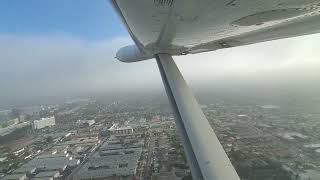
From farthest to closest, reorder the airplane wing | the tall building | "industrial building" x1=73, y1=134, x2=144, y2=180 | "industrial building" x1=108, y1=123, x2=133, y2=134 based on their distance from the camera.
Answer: the tall building < "industrial building" x1=108, y1=123, x2=133, y2=134 < "industrial building" x1=73, y1=134, x2=144, y2=180 < the airplane wing

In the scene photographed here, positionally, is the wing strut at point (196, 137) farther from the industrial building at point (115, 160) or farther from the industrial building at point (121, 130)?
the industrial building at point (121, 130)

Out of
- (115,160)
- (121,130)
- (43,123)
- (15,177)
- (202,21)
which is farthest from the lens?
(43,123)

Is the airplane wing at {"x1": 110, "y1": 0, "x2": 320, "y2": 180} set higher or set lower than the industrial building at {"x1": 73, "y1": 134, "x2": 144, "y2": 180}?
higher

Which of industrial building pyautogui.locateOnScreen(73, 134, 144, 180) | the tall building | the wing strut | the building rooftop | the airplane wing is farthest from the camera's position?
the tall building

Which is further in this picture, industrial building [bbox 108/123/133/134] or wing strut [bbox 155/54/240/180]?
industrial building [bbox 108/123/133/134]

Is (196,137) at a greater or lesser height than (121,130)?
greater

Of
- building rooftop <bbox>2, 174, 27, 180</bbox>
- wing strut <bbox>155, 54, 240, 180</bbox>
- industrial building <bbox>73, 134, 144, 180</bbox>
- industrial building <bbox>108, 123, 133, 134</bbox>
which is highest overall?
wing strut <bbox>155, 54, 240, 180</bbox>

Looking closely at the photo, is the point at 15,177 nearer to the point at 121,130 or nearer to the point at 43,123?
the point at 121,130

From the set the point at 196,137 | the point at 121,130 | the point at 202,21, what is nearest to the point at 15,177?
the point at 121,130

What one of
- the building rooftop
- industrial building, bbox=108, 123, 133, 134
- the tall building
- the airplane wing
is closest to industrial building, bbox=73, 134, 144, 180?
industrial building, bbox=108, 123, 133, 134

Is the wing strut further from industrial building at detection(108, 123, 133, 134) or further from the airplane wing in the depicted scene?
industrial building at detection(108, 123, 133, 134)
